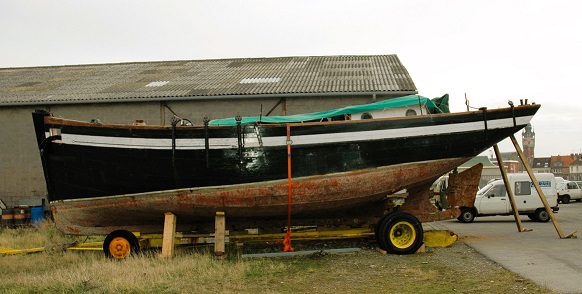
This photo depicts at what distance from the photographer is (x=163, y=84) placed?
63.5 feet

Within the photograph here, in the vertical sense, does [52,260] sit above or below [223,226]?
below

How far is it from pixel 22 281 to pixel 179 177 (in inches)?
114

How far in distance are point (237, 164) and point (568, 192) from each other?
100 ft

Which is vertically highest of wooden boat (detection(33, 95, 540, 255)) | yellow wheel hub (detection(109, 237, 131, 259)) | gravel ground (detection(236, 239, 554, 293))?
wooden boat (detection(33, 95, 540, 255))

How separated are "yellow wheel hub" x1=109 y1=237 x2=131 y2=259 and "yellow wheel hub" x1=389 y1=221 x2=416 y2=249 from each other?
4.78 m

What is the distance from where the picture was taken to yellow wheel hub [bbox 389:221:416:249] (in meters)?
9.28

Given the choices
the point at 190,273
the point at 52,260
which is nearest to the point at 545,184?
the point at 190,273

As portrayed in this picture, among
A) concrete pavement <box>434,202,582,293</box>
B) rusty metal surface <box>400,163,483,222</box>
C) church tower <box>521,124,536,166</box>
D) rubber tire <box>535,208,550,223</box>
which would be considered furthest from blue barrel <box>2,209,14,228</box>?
church tower <box>521,124,536,166</box>

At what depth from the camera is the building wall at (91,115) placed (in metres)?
17.1

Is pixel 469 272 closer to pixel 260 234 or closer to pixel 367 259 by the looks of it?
pixel 367 259

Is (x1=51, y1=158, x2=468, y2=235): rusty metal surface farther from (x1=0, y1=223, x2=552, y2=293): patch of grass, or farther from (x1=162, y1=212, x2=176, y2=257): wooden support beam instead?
(x1=0, y1=223, x2=552, y2=293): patch of grass

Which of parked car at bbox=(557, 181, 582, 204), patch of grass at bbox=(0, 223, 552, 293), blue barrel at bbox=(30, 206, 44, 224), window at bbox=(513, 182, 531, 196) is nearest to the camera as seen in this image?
patch of grass at bbox=(0, 223, 552, 293)

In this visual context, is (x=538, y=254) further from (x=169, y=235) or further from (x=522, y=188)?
(x=522, y=188)

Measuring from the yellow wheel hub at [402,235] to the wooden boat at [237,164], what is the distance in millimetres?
648
